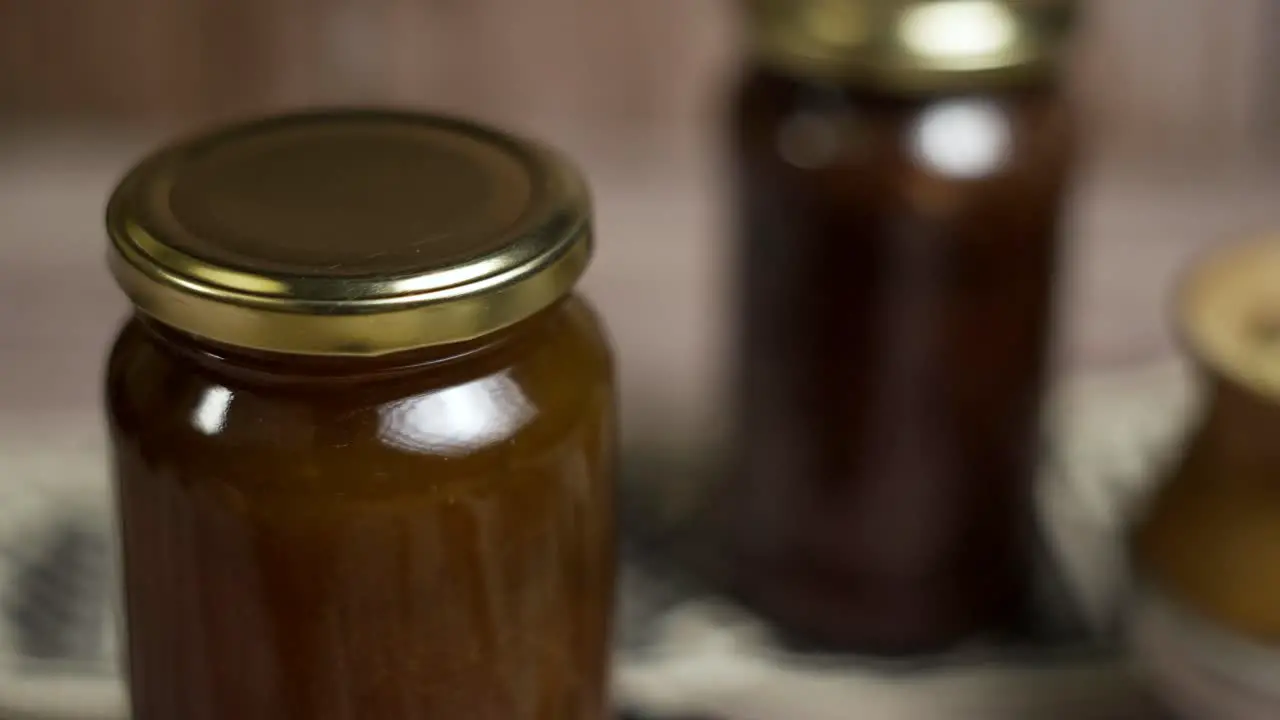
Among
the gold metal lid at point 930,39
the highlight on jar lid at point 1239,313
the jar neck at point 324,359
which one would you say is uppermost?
the gold metal lid at point 930,39

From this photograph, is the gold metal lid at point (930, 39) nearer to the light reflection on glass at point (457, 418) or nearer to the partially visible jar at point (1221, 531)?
the partially visible jar at point (1221, 531)

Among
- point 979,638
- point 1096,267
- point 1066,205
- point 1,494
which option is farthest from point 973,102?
point 1,494

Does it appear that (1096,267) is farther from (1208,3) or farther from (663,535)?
(663,535)

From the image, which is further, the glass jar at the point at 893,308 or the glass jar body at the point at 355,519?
the glass jar at the point at 893,308

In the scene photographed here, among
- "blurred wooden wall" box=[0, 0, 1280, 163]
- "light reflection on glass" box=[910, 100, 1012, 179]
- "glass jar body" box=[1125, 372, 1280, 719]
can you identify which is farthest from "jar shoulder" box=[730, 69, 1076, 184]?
"blurred wooden wall" box=[0, 0, 1280, 163]

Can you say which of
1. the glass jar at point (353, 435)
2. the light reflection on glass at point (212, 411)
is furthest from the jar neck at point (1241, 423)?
the light reflection on glass at point (212, 411)

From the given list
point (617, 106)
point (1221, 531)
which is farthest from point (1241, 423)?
point (617, 106)
